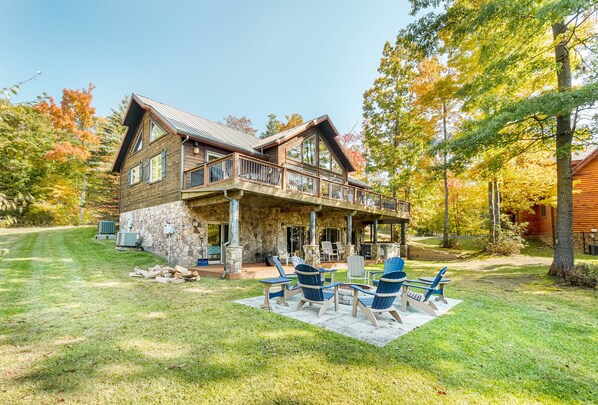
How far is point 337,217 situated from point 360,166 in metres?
7.84

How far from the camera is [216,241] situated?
12.6 m

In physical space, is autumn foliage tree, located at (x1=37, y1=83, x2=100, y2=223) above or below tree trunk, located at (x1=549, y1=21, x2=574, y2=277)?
above

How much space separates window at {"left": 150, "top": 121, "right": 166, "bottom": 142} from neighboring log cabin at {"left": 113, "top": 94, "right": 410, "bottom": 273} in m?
A: 0.05

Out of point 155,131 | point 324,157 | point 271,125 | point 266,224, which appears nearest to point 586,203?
point 324,157

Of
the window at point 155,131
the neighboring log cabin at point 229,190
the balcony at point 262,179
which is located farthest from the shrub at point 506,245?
the window at point 155,131

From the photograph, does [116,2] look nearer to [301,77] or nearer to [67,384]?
[67,384]

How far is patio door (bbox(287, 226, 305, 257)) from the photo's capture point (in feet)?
50.8

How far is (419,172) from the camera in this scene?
19.0 metres

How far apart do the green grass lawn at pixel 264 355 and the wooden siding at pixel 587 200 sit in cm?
1396

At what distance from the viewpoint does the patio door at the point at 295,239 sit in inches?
610

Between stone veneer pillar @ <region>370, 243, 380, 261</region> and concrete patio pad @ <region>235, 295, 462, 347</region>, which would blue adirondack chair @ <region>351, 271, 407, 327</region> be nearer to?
concrete patio pad @ <region>235, 295, 462, 347</region>

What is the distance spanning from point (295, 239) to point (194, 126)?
298 inches

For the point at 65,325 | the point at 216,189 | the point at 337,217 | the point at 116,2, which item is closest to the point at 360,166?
the point at 337,217

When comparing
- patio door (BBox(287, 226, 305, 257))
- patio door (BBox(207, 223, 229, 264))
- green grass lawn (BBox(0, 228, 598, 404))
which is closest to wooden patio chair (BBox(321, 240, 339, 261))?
patio door (BBox(287, 226, 305, 257))
